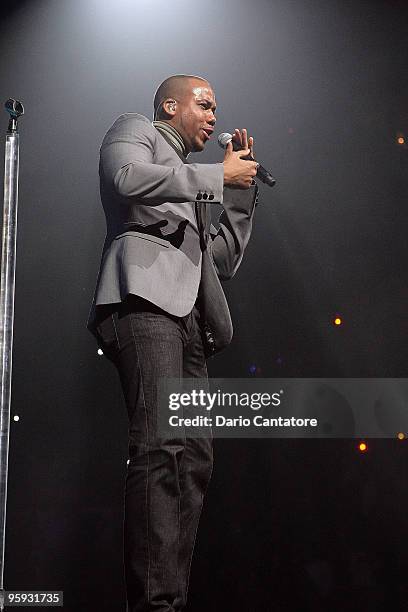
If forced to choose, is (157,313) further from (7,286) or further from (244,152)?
(7,286)

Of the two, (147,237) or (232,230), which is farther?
(232,230)

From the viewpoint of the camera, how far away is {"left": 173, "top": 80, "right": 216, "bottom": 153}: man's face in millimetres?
1890

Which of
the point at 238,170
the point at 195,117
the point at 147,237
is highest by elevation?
the point at 195,117

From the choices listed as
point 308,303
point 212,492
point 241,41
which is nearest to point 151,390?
point 212,492

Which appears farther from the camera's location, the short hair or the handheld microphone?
the short hair

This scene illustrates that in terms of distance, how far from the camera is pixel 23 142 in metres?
2.17

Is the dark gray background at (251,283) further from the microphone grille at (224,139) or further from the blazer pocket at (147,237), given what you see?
the blazer pocket at (147,237)

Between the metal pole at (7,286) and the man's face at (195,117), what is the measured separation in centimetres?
51

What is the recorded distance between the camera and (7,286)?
6.57ft

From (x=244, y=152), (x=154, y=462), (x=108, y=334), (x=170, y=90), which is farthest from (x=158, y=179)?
(x=154, y=462)

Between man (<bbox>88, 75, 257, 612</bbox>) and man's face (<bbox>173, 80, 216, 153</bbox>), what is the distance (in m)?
0.06

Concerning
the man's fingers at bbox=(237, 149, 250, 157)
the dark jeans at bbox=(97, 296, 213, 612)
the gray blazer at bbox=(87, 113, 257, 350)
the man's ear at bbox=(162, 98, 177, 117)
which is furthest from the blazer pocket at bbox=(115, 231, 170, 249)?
the man's ear at bbox=(162, 98, 177, 117)

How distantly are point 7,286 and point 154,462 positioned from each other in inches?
30.6

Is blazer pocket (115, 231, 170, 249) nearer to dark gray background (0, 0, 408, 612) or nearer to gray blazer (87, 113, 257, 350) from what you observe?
gray blazer (87, 113, 257, 350)
